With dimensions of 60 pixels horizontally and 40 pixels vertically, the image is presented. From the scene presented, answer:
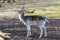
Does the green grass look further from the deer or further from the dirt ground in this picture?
the deer

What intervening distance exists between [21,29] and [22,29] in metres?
0.02

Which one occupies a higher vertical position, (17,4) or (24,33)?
(17,4)

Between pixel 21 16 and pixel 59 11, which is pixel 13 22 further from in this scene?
pixel 59 11

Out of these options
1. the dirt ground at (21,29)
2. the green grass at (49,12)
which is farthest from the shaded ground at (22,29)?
the green grass at (49,12)

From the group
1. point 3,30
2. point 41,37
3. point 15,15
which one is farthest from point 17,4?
point 41,37

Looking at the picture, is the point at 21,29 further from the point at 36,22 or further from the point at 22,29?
the point at 36,22

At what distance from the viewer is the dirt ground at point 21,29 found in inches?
159

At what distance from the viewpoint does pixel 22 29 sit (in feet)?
14.5

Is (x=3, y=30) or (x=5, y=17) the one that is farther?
(x=5, y=17)

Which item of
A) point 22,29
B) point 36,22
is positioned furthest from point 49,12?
point 36,22

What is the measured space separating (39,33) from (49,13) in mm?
1050

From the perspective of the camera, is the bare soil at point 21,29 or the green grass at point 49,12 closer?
the bare soil at point 21,29

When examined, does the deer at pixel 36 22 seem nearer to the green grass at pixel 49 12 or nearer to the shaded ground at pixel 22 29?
the shaded ground at pixel 22 29

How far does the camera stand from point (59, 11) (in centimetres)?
522
